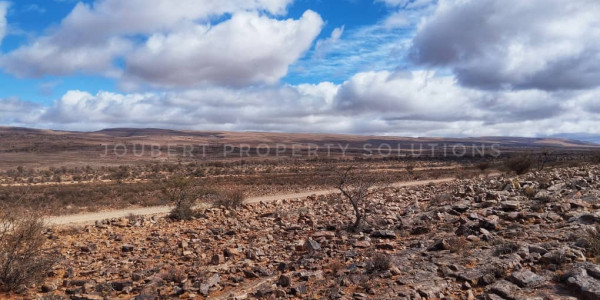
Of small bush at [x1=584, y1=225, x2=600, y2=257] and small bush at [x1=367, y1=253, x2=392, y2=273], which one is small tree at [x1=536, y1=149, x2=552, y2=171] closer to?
small bush at [x1=584, y1=225, x2=600, y2=257]

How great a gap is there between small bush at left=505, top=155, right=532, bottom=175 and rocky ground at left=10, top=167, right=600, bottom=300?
19.9 meters

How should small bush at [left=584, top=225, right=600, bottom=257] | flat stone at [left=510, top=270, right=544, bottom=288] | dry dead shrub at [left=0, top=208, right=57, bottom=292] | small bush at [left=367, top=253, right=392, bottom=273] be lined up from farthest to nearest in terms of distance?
dry dead shrub at [left=0, top=208, right=57, bottom=292], small bush at [left=367, top=253, right=392, bottom=273], small bush at [left=584, top=225, right=600, bottom=257], flat stone at [left=510, top=270, right=544, bottom=288]

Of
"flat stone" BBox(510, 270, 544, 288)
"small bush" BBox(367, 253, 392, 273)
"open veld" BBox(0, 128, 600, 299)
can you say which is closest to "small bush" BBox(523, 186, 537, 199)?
"open veld" BBox(0, 128, 600, 299)

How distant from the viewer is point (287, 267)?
8.95 m

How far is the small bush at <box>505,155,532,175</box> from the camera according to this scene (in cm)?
3269

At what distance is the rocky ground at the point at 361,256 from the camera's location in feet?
23.6

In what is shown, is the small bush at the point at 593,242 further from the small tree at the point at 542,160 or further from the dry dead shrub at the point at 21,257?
the small tree at the point at 542,160

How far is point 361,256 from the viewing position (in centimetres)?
923

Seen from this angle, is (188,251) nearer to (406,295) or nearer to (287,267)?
(287,267)

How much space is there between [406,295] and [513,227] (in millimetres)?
4823

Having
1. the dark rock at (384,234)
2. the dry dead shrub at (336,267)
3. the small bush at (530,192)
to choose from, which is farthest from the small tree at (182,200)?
the small bush at (530,192)

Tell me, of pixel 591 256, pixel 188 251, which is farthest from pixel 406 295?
pixel 188 251

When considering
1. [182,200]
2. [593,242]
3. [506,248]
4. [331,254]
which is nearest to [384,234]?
[331,254]

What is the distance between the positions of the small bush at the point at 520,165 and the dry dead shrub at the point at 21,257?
1322 inches
